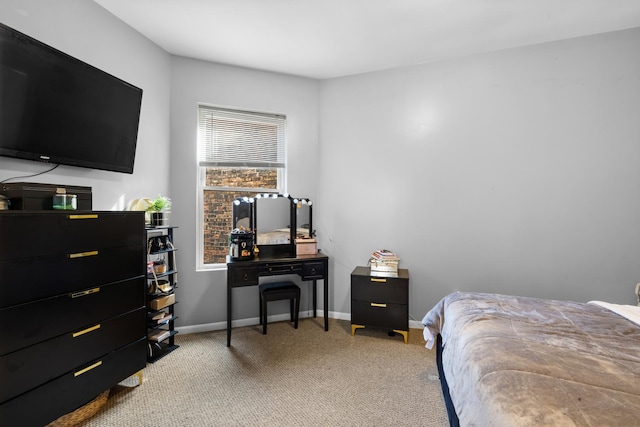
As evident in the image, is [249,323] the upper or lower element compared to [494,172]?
lower

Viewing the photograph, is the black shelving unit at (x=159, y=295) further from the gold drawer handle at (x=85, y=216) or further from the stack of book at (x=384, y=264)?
the stack of book at (x=384, y=264)

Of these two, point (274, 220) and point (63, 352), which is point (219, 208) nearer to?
point (274, 220)

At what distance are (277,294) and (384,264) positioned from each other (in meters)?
1.16

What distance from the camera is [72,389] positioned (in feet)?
5.42

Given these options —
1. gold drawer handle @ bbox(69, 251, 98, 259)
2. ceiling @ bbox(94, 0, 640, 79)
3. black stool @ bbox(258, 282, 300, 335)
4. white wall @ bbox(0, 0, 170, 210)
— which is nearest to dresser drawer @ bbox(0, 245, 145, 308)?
gold drawer handle @ bbox(69, 251, 98, 259)

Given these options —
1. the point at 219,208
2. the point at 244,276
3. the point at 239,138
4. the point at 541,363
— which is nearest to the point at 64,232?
the point at 244,276

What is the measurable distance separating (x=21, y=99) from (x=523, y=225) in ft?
12.9

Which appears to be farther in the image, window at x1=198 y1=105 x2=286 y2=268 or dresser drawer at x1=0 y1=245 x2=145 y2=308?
window at x1=198 y1=105 x2=286 y2=268

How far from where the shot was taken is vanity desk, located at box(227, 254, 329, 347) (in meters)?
2.77

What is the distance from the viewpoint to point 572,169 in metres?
2.73

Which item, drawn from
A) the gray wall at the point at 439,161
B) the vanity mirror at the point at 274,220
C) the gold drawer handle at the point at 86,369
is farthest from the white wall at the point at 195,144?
the gold drawer handle at the point at 86,369

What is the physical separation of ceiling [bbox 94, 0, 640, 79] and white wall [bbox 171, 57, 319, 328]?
0.21 metres

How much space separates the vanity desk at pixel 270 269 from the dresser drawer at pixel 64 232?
36.7 inches

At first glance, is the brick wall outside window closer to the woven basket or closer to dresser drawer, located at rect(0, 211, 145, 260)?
dresser drawer, located at rect(0, 211, 145, 260)
